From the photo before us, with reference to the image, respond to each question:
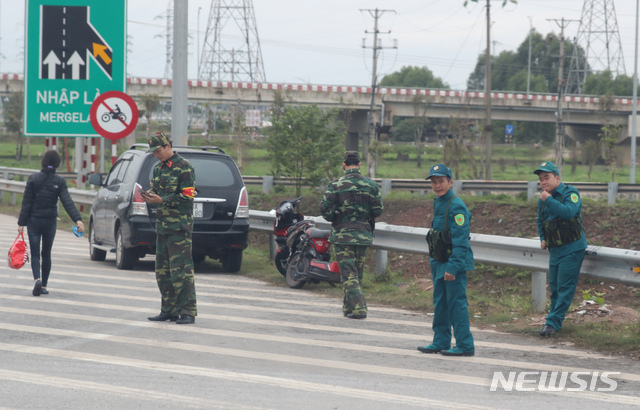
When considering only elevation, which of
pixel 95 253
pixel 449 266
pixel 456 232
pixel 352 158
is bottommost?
pixel 95 253

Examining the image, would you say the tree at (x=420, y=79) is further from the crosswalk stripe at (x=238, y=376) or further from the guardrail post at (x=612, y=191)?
the crosswalk stripe at (x=238, y=376)

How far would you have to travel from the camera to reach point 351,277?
9.48m

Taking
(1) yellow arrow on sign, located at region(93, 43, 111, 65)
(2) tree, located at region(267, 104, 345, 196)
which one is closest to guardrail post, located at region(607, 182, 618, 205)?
(2) tree, located at region(267, 104, 345, 196)

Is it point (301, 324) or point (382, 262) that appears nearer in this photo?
point (301, 324)

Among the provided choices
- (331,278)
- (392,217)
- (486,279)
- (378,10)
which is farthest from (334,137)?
(378,10)

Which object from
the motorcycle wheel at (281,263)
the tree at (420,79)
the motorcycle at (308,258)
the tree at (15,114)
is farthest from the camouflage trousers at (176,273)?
the tree at (420,79)

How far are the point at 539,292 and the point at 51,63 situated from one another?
1391 centimetres

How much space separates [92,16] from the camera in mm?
19656

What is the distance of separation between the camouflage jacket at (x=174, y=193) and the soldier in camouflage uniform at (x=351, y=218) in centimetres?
155

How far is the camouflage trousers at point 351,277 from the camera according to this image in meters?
9.40

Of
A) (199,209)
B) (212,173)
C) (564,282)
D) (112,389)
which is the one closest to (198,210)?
(199,209)

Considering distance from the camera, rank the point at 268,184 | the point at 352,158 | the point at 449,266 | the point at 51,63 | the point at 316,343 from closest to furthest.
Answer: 1. the point at 449,266
2. the point at 316,343
3. the point at 352,158
4. the point at 51,63
5. the point at 268,184

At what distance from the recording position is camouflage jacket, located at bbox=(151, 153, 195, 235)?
28.4 feet

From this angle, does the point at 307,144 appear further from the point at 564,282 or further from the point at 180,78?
the point at 564,282
